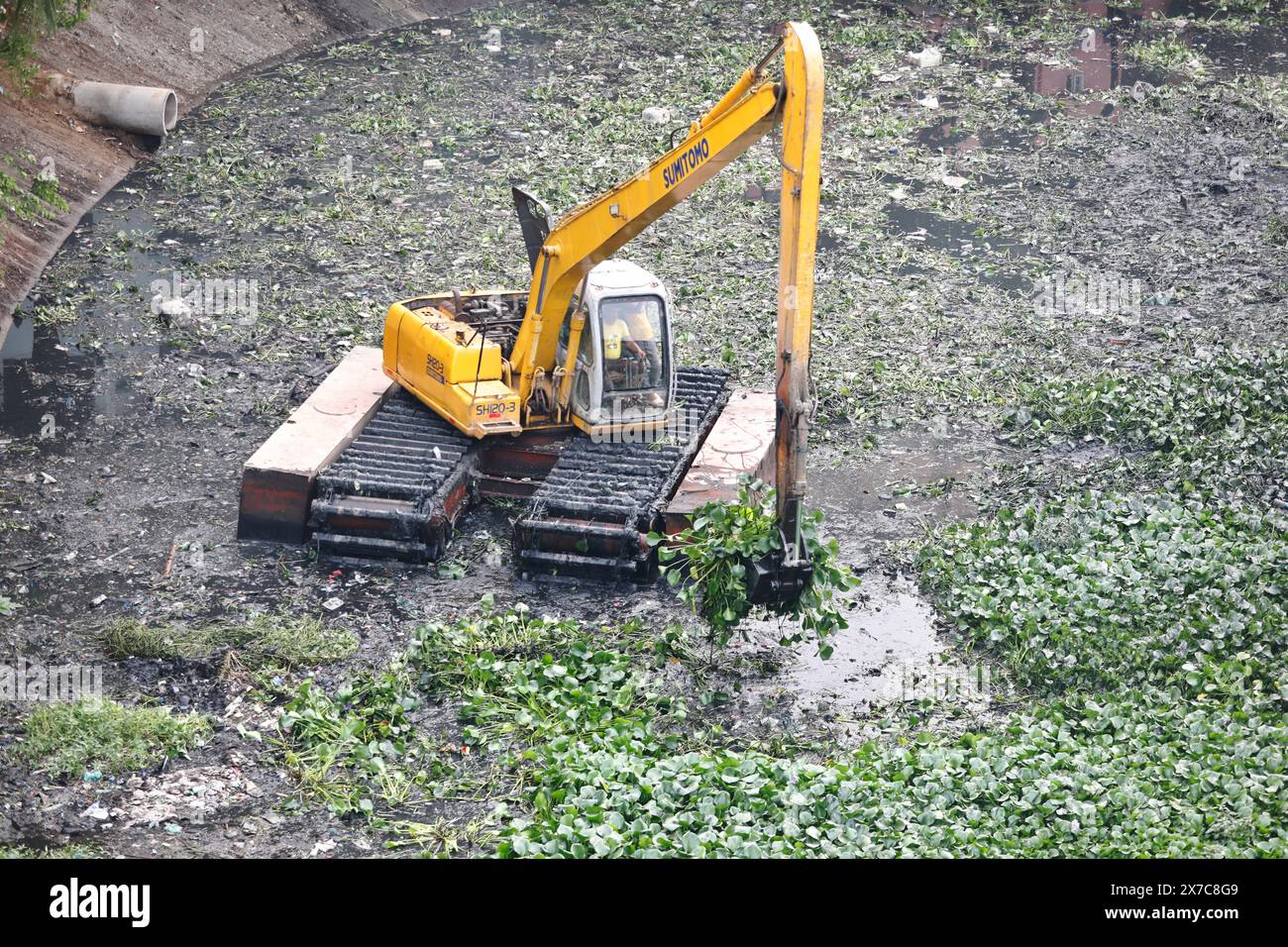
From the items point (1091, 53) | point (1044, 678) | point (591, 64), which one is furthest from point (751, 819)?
point (1091, 53)

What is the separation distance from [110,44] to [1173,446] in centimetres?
1428

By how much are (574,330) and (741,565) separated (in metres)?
2.78

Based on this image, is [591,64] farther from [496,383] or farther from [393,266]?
[496,383]

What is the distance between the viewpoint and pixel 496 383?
11250mm

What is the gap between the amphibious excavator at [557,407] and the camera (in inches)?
410

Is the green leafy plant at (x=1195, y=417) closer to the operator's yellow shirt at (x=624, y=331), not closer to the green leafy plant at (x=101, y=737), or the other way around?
the operator's yellow shirt at (x=624, y=331)

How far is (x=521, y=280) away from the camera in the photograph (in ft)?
49.2

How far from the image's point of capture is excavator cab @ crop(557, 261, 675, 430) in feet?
35.8

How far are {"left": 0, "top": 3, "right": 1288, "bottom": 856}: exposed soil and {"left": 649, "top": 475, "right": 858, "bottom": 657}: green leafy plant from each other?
1.79ft

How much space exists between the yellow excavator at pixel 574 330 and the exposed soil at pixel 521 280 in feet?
3.33

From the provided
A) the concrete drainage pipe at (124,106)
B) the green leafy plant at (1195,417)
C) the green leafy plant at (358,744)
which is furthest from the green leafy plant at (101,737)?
the concrete drainage pipe at (124,106)

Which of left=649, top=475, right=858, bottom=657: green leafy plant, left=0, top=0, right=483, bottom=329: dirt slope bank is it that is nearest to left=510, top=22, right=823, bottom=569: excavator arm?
left=649, top=475, right=858, bottom=657: green leafy plant

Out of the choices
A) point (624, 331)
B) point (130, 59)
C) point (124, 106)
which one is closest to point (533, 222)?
point (624, 331)

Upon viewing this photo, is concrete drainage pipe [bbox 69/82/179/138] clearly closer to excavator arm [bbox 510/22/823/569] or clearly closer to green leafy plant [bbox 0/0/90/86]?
green leafy plant [bbox 0/0/90/86]
